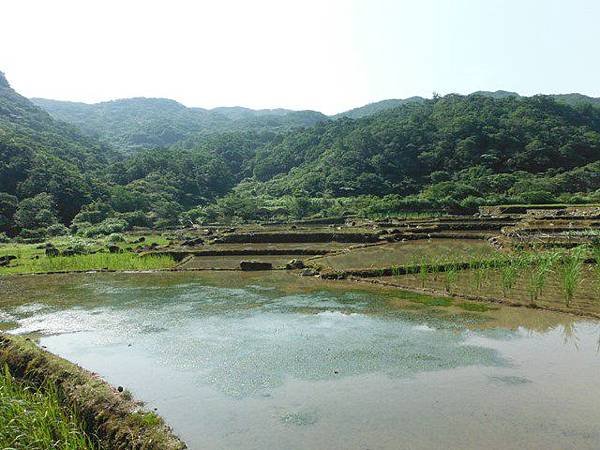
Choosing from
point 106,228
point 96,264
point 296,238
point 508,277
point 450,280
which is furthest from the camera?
point 106,228

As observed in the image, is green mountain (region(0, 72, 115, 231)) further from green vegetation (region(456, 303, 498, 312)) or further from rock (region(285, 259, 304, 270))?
green vegetation (region(456, 303, 498, 312))

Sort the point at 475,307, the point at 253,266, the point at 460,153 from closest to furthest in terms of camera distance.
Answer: the point at 475,307 → the point at 253,266 → the point at 460,153

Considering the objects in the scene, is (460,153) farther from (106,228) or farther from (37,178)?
(37,178)

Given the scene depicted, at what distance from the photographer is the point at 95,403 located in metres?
8.80

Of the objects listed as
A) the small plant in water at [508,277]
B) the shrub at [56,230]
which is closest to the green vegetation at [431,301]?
the small plant in water at [508,277]

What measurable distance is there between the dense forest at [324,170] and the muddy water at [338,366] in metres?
34.5

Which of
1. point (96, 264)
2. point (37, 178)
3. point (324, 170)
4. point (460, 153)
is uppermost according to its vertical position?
point (460, 153)

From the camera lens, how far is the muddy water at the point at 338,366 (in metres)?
8.06

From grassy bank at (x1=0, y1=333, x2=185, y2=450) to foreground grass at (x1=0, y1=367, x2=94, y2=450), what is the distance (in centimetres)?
18

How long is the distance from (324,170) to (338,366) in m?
70.0

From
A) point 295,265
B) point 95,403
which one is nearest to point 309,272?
point 295,265

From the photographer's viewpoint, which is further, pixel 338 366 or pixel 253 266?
pixel 253 266

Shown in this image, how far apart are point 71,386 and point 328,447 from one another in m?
5.08

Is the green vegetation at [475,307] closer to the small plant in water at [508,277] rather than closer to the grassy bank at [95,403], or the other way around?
the small plant in water at [508,277]
